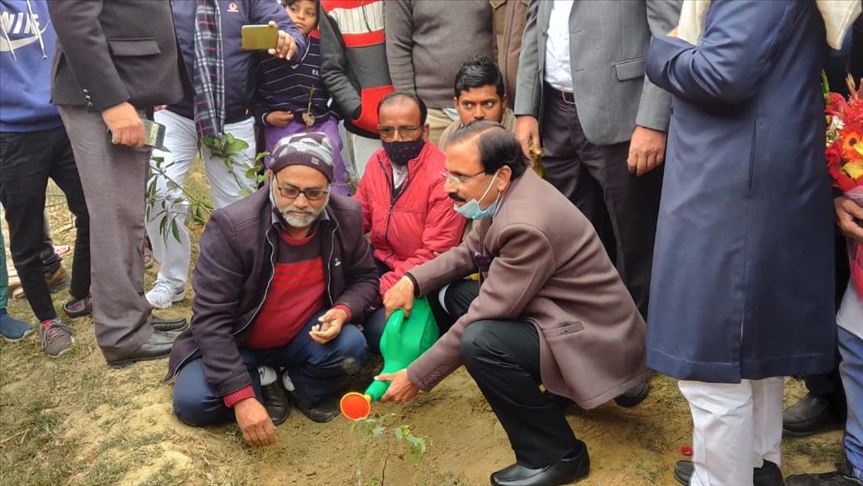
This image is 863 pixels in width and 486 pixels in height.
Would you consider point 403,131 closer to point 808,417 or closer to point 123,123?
point 123,123

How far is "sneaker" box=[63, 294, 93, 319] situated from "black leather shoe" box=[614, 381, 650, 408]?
3.01 m

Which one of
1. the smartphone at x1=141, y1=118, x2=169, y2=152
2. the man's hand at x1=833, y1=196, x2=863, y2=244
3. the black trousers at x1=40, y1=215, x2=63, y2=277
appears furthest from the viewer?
the black trousers at x1=40, y1=215, x2=63, y2=277

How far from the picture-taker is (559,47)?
337 centimetres

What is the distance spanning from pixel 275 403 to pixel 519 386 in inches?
51.0

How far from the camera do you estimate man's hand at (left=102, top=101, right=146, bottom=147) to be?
3.24 m

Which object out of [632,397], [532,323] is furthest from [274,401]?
[632,397]

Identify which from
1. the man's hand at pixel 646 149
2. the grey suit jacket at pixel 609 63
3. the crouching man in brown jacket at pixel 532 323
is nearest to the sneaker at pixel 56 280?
the crouching man in brown jacket at pixel 532 323

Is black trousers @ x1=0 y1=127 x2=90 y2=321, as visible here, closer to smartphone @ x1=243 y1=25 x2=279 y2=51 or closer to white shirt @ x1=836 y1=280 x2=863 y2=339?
smartphone @ x1=243 y1=25 x2=279 y2=51

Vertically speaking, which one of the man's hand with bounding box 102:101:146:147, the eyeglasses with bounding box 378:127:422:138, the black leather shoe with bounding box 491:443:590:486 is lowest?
the black leather shoe with bounding box 491:443:590:486

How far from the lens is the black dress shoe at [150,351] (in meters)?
3.66

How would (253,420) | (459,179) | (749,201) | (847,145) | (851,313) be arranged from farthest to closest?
(253,420) → (459,179) → (851,313) → (847,145) → (749,201)

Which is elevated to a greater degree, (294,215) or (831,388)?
(294,215)

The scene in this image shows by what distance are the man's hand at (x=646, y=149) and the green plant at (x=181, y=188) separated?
6.18 ft

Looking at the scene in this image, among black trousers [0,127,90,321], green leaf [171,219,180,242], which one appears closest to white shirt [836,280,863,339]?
green leaf [171,219,180,242]
